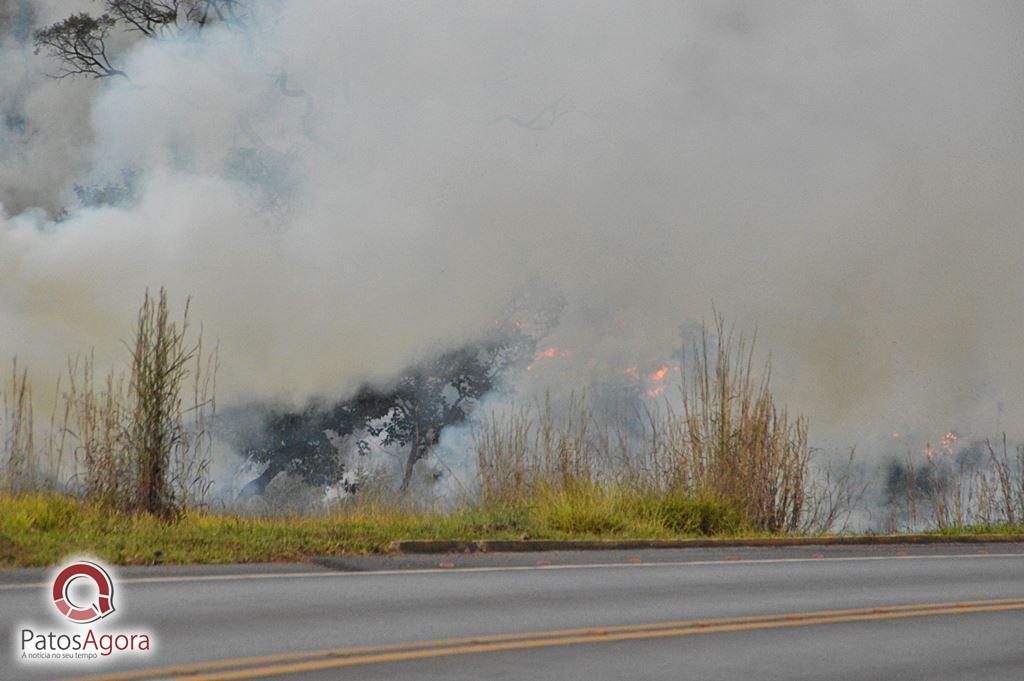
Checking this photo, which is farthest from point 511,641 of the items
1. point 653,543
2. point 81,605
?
point 653,543

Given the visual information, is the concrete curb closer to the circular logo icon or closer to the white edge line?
the white edge line

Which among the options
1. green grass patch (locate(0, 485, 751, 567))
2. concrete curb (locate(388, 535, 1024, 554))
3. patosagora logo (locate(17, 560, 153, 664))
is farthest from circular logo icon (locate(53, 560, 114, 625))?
concrete curb (locate(388, 535, 1024, 554))

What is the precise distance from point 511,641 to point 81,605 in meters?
3.59

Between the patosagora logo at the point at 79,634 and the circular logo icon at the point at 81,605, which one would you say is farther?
the circular logo icon at the point at 81,605

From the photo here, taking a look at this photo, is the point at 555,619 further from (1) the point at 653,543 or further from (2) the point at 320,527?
(1) the point at 653,543

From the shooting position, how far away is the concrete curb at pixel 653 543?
14633 millimetres

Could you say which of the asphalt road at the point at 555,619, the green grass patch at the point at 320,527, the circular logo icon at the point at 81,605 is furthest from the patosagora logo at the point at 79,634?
the green grass patch at the point at 320,527

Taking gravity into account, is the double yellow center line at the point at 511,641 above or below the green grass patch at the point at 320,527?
below

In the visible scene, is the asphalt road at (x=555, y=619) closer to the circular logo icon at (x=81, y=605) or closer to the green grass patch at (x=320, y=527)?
the circular logo icon at (x=81, y=605)

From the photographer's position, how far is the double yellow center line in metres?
7.42

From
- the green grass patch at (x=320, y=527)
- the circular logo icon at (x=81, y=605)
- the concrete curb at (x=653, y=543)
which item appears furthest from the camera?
the concrete curb at (x=653, y=543)

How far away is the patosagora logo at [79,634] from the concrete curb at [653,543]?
4508 millimetres

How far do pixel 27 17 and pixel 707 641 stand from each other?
36739 mm

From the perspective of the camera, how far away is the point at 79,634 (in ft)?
28.7
